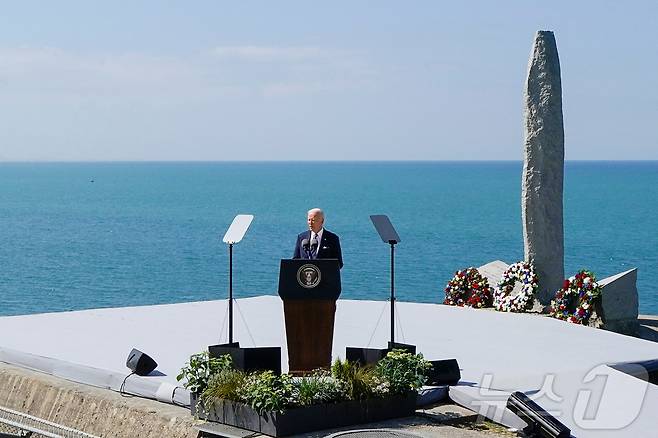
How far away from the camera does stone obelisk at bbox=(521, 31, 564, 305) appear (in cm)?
1459

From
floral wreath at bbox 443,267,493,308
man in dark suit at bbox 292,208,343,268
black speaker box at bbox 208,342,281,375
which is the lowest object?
black speaker box at bbox 208,342,281,375

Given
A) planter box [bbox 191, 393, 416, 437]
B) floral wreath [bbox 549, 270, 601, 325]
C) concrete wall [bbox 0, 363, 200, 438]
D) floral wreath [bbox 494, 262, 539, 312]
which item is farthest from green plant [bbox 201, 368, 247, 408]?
floral wreath [bbox 494, 262, 539, 312]

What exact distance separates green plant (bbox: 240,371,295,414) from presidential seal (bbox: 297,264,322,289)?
1238mm

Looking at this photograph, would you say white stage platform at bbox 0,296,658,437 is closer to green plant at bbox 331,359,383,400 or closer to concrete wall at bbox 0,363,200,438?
concrete wall at bbox 0,363,200,438

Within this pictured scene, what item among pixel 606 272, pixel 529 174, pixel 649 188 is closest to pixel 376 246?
pixel 606 272

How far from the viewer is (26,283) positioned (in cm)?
3925

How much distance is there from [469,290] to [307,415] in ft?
23.9

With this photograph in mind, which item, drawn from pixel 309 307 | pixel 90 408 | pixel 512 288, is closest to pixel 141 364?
pixel 90 408

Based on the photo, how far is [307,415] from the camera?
8211 mm

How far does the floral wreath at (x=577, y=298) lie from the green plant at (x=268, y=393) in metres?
5.80

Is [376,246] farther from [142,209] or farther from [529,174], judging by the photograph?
[529,174]

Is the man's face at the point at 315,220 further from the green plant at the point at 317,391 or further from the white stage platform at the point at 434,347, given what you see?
the green plant at the point at 317,391

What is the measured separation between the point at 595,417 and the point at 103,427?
3788mm

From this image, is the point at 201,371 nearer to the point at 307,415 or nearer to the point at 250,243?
the point at 307,415
